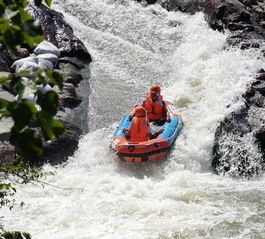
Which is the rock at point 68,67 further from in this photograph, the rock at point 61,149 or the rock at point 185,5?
the rock at point 185,5

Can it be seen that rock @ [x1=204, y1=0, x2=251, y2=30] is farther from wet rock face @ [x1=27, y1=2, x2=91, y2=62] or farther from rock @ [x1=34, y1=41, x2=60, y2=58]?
rock @ [x1=34, y1=41, x2=60, y2=58]

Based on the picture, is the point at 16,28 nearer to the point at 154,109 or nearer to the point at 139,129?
the point at 139,129

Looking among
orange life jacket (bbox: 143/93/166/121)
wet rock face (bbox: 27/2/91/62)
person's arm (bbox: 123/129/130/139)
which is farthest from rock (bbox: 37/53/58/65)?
person's arm (bbox: 123/129/130/139)

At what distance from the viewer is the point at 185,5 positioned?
1581 cm

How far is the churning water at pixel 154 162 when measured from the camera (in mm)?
6255

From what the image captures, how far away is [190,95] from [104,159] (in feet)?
11.3

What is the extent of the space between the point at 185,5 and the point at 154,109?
25.3 feet

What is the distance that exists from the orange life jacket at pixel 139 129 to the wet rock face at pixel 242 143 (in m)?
1.55

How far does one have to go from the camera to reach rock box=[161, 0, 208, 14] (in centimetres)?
1557

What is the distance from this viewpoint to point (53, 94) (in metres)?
1.09

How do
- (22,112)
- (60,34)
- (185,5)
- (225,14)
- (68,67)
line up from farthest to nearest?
(185,5), (225,14), (60,34), (68,67), (22,112)

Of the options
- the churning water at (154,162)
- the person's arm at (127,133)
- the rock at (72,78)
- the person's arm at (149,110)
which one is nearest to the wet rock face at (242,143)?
the churning water at (154,162)

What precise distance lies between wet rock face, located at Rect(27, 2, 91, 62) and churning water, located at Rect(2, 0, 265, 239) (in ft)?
1.91

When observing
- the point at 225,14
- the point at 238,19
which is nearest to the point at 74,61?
the point at 225,14
